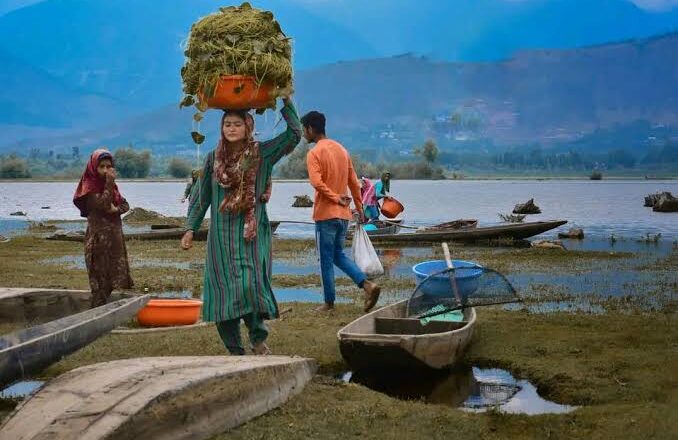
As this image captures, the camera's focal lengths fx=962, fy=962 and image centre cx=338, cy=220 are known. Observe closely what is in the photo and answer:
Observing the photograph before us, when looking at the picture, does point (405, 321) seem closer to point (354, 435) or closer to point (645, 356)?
point (645, 356)

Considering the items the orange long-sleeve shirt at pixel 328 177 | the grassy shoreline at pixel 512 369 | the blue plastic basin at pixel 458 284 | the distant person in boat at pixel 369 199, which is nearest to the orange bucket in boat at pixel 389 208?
the distant person in boat at pixel 369 199

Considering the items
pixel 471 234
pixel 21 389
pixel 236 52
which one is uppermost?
pixel 236 52

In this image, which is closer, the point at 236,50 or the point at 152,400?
the point at 152,400

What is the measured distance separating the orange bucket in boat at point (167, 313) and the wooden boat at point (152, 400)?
3609 millimetres

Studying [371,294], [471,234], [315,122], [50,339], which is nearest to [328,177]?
[315,122]

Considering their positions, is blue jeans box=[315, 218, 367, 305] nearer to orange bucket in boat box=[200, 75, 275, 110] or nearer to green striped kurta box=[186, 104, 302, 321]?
green striped kurta box=[186, 104, 302, 321]

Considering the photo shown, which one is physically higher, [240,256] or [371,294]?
[240,256]

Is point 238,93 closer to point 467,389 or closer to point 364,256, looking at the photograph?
point 467,389

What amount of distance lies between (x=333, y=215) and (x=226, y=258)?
3.09 m

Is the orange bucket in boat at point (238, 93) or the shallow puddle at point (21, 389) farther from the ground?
the orange bucket in boat at point (238, 93)

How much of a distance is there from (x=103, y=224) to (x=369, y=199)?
41.5 feet

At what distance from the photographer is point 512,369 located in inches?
320

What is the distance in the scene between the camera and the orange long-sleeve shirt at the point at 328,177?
→ 33.1ft

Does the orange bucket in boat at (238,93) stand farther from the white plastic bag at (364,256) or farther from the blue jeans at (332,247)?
the white plastic bag at (364,256)
